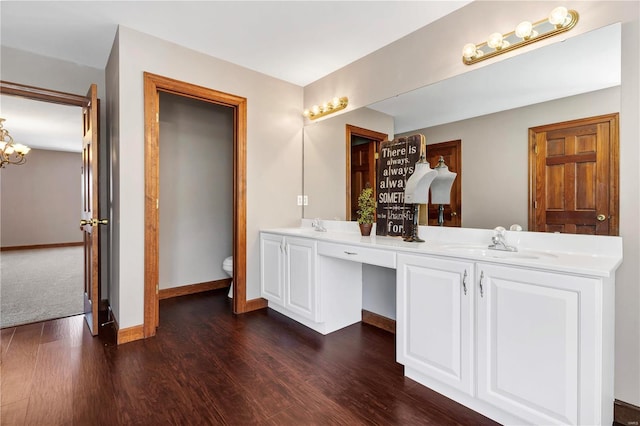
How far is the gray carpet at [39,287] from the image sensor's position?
10.0ft

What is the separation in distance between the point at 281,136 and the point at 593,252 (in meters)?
2.74

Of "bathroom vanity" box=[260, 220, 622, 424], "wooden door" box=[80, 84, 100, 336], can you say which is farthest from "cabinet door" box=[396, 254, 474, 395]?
"wooden door" box=[80, 84, 100, 336]

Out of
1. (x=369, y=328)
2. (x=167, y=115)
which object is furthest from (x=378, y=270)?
(x=167, y=115)

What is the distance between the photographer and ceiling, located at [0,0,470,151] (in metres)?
2.18

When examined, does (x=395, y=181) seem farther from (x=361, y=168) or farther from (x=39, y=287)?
(x=39, y=287)

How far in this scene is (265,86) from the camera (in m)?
3.29

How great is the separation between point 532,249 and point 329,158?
198 cm

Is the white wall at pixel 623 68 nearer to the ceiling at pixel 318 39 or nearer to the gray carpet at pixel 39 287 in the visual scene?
the ceiling at pixel 318 39

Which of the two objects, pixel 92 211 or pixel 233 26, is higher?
pixel 233 26

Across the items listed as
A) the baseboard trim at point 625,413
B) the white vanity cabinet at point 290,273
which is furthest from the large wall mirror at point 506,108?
the white vanity cabinet at point 290,273

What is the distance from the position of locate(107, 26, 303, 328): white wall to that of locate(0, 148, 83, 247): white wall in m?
6.89

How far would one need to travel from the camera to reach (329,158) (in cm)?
328

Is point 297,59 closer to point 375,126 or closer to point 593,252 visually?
point 375,126

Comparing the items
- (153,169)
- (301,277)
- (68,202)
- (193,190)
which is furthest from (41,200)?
(301,277)
